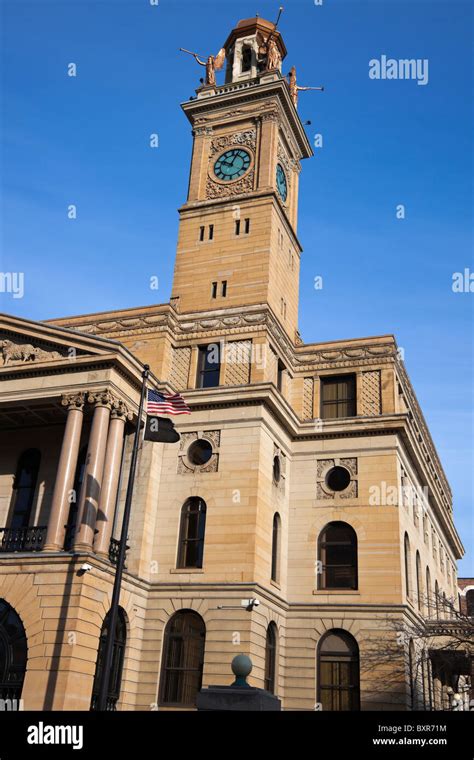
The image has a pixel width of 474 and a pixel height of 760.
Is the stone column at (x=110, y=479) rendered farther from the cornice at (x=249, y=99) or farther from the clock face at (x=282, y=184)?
the cornice at (x=249, y=99)

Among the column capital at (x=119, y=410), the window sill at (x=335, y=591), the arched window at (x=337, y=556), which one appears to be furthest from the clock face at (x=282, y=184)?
the window sill at (x=335, y=591)

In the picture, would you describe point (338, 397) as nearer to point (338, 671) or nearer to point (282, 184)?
point (338, 671)

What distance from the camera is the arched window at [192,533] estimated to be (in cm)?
2903

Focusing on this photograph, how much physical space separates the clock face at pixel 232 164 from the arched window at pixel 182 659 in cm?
2332

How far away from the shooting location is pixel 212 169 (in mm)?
39938

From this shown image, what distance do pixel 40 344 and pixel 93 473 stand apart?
7.02 metres

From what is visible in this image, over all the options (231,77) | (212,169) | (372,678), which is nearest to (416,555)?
(372,678)

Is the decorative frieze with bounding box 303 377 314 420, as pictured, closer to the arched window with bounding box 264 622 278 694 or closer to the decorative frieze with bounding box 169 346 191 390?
the decorative frieze with bounding box 169 346 191 390

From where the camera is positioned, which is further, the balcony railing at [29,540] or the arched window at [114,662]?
the balcony railing at [29,540]

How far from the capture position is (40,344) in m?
30.0

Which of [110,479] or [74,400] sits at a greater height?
[74,400]

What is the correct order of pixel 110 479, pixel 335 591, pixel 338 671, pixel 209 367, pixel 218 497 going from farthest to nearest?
pixel 209 367 < pixel 335 591 < pixel 218 497 < pixel 338 671 < pixel 110 479

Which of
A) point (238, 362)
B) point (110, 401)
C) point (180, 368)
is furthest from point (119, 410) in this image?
point (238, 362)
